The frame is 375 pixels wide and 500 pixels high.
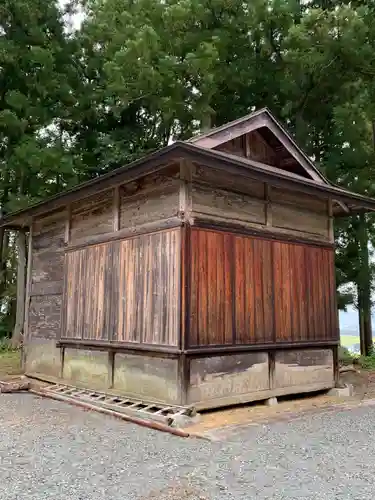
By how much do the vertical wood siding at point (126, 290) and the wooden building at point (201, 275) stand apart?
0.03 meters

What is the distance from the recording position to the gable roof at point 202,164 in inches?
230

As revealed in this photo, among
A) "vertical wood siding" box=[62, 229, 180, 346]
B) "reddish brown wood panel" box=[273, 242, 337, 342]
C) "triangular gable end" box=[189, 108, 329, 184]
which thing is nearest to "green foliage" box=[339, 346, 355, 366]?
"reddish brown wood panel" box=[273, 242, 337, 342]

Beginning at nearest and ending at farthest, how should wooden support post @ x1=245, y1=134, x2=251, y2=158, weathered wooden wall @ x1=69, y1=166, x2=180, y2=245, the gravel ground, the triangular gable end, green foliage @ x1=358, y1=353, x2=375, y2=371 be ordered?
the gravel ground, weathered wooden wall @ x1=69, y1=166, x2=180, y2=245, the triangular gable end, wooden support post @ x1=245, y1=134, x2=251, y2=158, green foliage @ x1=358, y1=353, x2=375, y2=371

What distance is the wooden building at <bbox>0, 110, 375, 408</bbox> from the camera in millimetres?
6375

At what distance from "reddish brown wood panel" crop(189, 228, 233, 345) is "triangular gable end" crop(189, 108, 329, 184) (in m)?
1.77

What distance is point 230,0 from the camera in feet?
43.0

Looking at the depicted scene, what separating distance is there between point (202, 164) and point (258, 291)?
222 centimetres

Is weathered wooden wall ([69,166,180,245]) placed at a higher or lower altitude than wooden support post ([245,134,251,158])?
lower

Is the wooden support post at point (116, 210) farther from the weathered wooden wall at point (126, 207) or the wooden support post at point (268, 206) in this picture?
the wooden support post at point (268, 206)

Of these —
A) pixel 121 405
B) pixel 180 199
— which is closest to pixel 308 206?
pixel 180 199

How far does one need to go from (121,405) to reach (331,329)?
4.07m

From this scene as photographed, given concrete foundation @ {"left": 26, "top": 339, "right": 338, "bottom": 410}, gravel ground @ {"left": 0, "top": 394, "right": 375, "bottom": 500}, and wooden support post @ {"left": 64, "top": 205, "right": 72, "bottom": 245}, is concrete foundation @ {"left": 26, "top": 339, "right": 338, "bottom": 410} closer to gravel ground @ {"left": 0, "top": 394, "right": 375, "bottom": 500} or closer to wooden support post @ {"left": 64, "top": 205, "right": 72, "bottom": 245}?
gravel ground @ {"left": 0, "top": 394, "right": 375, "bottom": 500}

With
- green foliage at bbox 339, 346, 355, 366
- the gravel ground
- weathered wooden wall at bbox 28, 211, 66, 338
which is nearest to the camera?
the gravel ground

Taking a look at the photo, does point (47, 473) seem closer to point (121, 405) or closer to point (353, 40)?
point (121, 405)
